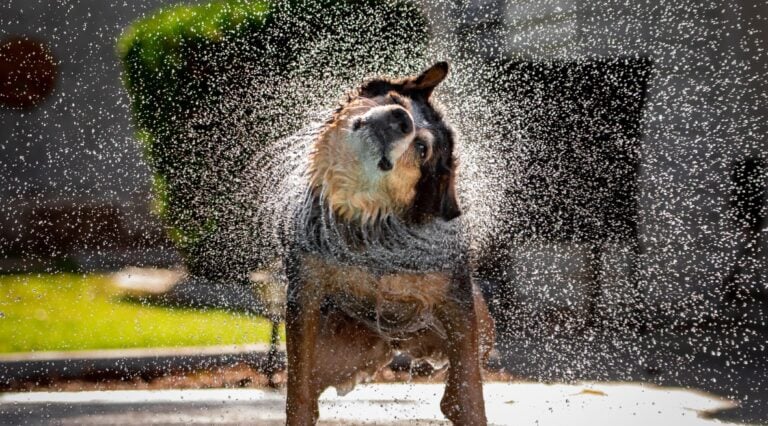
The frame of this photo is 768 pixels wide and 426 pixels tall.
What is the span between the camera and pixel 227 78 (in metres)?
6.41

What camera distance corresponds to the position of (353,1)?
6.28 metres

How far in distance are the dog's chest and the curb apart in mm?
1389

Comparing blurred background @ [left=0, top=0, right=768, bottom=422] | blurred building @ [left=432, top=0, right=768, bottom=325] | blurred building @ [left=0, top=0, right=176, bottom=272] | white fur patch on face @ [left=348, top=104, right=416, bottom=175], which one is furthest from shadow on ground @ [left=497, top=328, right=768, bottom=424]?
blurred building @ [left=0, top=0, right=176, bottom=272]

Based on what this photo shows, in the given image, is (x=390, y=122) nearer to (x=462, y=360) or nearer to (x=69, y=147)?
(x=462, y=360)

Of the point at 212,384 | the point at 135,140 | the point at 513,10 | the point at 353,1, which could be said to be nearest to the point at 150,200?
the point at 135,140

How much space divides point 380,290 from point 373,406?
1.09 metres

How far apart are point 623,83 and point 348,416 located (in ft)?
14.6

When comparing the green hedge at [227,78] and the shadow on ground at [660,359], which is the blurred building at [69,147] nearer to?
the green hedge at [227,78]

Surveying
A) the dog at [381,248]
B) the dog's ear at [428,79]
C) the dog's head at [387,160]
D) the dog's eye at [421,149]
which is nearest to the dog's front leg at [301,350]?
the dog at [381,248]

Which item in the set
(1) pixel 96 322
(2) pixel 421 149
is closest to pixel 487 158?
(2) pixel 421 149

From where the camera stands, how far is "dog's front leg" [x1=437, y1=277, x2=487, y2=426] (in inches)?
119

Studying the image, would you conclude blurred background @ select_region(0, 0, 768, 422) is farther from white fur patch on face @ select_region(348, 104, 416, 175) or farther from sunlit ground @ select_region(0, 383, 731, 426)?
white fur patch on face @ select_region(348, 104, 416, 175)

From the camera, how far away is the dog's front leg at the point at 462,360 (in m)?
3.02

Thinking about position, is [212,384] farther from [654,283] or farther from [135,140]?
[654,283]
